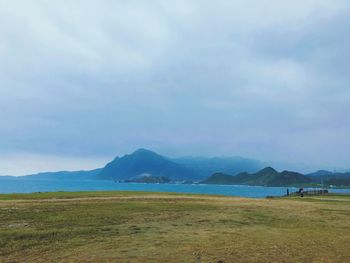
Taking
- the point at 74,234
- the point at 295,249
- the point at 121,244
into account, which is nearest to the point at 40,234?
the point at 74,234

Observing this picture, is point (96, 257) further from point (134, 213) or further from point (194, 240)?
point (134, 213)

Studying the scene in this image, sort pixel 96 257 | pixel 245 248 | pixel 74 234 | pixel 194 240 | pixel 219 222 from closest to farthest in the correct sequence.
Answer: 1. pixel 96 257
2. pixel 245 248
3. pixel 194 240
4. pixel 74 234
5. pixel 219 222

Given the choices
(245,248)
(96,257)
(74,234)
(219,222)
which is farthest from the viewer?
Result: (219,222)

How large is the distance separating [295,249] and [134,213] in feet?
49.1

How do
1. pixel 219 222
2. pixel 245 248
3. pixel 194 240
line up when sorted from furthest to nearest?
pixel 219 222
pixel 194 240
pixel 245 248

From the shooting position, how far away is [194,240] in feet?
65.9

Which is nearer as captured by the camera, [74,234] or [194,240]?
[194,240]

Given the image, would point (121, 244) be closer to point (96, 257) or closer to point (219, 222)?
point (96, 257)

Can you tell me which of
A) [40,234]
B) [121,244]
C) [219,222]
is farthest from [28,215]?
[219,222]

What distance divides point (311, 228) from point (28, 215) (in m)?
20.0

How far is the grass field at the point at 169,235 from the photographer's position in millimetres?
16875

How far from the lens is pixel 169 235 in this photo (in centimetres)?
2138

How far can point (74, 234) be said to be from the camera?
2161 centimetres

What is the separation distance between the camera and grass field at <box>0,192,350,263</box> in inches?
664
